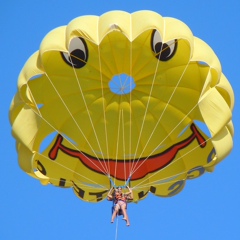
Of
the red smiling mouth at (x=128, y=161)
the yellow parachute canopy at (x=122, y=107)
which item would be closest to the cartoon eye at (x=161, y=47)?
the yellow parachute canopy at (x=122, y=107)

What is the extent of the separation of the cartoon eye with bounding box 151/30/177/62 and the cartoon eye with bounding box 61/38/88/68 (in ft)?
5.13

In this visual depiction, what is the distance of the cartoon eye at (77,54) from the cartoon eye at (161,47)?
1563mm

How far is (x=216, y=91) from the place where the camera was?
86.6 feet

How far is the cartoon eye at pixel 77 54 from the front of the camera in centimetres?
2657

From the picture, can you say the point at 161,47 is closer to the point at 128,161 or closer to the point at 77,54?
the point at 77,54

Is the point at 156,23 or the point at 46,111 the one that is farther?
the point at 46,111

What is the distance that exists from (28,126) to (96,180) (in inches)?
108

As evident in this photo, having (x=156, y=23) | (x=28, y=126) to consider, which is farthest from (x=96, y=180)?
(x=156, y=23)

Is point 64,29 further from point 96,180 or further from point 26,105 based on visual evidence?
point 96,180

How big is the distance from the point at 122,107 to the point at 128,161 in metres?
1.39

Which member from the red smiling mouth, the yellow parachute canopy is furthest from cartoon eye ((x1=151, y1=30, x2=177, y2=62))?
the red smiling mouth

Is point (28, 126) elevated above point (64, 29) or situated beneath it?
situated beneath

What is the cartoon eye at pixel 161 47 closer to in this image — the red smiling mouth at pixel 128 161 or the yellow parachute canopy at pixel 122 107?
the yellow parachute canopy at pixel 122 107

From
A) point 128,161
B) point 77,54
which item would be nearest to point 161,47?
point 77,54
